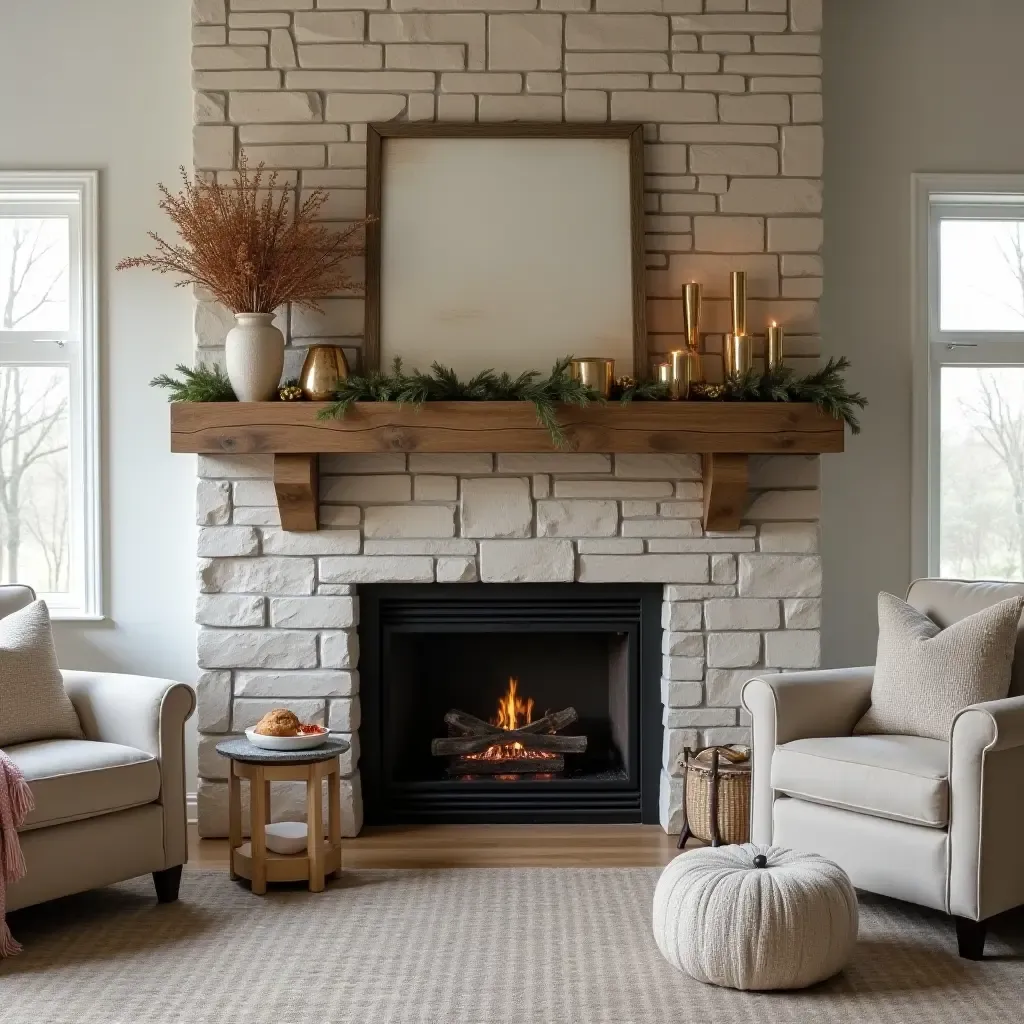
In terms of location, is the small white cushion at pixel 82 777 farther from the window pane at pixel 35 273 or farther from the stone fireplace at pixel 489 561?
the window pane at pixel 35 273

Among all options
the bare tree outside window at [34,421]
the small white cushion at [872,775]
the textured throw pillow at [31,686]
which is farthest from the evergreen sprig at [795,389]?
the bare tree outside window at [34,421]

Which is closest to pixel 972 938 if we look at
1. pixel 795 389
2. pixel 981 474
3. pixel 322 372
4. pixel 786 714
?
pixel 786 714

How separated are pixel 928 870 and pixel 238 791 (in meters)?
1.88

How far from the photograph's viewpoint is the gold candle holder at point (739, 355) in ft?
12.4

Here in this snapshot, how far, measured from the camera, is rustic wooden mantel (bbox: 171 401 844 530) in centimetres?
369

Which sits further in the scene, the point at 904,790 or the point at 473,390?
the point at 473,390

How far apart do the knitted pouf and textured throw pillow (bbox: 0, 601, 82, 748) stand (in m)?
1.75

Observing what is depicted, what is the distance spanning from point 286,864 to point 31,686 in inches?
33.5

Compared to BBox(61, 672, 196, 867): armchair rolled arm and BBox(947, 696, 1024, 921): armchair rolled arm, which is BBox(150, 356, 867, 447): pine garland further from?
BBox(947, 696, 1024, 921): armchair rolled arm

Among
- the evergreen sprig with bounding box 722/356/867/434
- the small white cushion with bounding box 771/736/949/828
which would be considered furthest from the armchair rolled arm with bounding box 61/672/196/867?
the evergreen sprig with bounding box 722/356/867/434

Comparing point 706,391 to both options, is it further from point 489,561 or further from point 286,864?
point 286,864

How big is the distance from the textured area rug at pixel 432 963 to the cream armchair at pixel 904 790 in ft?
0.57

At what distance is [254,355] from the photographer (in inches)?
145

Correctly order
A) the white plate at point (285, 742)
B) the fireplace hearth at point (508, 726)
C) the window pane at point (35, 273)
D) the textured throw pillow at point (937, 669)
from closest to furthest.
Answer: the textured throw pillow at point (937, 669)
the white plate at point (285, 742)
the fireplace hearth at point (508, 726)
the window pane at point (35, 273)
